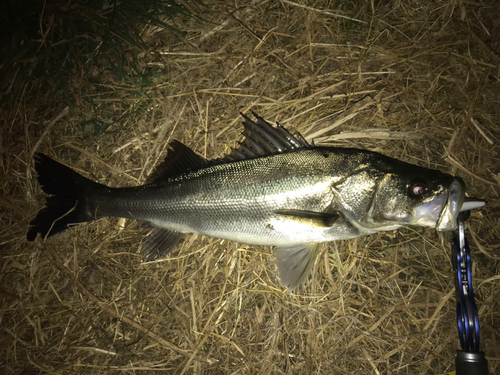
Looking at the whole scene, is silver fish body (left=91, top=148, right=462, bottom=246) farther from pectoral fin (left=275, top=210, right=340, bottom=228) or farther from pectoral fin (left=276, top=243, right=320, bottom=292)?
pectoral fin (left=276, top=243, right=320, bottom=292)

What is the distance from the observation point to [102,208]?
2.86 m

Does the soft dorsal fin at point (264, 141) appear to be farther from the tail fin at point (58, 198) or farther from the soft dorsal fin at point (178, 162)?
the tail fin at point (58, 198)

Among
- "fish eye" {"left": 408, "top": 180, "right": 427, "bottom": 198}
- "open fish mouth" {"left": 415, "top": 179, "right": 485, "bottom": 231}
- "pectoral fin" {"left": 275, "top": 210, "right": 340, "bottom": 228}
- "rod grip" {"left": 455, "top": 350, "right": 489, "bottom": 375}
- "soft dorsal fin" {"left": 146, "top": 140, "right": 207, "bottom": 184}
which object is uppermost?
"soft dorsal fin" {"left": 146, "top": 140, "right": 207, "bottom": 184}

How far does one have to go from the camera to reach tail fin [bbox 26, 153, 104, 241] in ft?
9.68

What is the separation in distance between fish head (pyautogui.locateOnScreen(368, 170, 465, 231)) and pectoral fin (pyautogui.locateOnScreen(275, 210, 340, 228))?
0.97ft

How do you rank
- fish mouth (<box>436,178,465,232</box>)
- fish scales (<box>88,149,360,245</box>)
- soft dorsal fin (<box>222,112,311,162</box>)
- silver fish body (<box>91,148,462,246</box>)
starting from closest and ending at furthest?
fish mouth (<box>436,178,465,232</box>), silver fish body (<box>91,148,462,246</box>), fish scales (<box>88,149,360,245</box>), soft dorsal fin (<box>222,112,311,162</box>)

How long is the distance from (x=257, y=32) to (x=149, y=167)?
1.83 m

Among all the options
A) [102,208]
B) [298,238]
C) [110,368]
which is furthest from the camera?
[110,368]

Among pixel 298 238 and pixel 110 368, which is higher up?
pixel 298 238

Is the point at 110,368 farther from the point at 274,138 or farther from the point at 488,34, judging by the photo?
the point at 488,34

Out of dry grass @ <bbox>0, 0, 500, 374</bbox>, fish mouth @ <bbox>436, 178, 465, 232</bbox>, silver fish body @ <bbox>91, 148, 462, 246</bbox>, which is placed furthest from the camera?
dry grass @ <bbox>0, 0, 500, 374</bbox>

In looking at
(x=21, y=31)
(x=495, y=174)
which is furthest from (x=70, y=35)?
(x=495, y=174)

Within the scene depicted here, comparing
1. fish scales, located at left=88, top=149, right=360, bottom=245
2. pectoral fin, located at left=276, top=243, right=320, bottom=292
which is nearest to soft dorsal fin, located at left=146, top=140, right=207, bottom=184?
fish scales, located at left=88, top=149, right=360, bottom=245

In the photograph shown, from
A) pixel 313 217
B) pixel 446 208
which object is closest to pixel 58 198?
pixel 313 217
